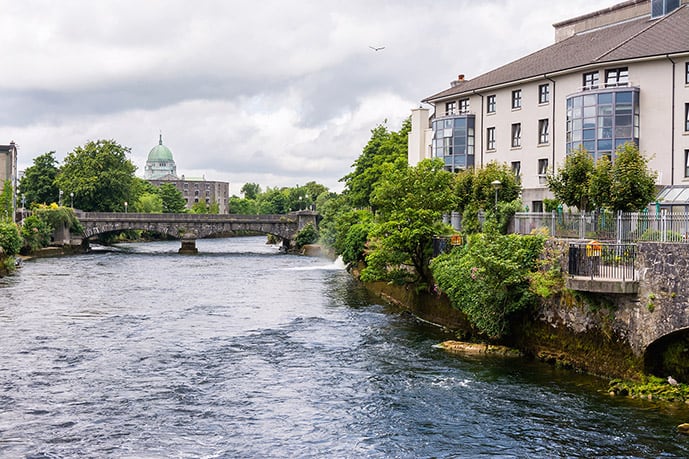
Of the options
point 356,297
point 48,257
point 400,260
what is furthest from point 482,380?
point 48,257

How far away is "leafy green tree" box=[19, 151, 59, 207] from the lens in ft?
441

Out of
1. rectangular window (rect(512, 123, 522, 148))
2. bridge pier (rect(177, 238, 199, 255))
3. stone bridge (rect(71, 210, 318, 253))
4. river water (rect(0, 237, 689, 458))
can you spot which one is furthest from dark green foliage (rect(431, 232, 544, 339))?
stone bridge (rect(71, 210, 318, 253))

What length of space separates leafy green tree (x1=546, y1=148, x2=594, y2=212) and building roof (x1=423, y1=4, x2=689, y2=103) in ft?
36.2

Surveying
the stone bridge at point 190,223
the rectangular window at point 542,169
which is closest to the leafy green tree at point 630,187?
the rectangular window at point 542,169

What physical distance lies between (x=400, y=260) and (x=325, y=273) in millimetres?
30517

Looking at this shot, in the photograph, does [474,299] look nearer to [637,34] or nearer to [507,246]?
[507,246]

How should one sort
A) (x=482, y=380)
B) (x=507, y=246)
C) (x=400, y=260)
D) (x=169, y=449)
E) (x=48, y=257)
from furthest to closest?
1. (x=48, y=257)
2. (x=400, y=260)
3. (x=507, y=246)
4. (x=482, y=380)
5. (x=169, y=449)

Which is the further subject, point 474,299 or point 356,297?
point 356,297

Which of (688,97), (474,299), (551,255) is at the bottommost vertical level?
(474,299)

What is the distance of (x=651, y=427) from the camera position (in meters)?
21.7

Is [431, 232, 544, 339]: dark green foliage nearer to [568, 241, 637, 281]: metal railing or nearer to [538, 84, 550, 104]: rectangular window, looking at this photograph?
[568, 241, 637, 281]: metal railing

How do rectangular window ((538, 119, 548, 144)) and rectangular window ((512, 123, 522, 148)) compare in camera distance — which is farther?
rectangular window ((512, 123, 522, 148))

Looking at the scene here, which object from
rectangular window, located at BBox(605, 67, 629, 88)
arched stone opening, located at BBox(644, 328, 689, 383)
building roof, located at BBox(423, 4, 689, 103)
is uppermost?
building roof, located at BBox(423, 4, 689, 103)

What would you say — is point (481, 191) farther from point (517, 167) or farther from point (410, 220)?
point (517, 167)
